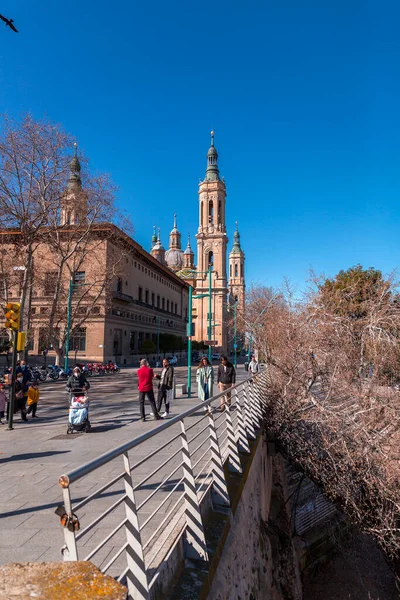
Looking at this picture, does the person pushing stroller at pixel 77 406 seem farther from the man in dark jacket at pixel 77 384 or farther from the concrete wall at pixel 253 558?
the concrete wall at pixel 253 558

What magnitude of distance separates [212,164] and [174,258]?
93.6ft

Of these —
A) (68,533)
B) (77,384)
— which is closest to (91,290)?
(77,384)

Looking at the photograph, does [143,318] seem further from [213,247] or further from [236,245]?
[236,245]

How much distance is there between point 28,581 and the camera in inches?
74.3

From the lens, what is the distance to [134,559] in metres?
2.47

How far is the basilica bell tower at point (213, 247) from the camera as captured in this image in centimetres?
9094

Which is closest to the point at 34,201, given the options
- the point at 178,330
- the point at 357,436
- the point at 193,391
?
the point at 193,391

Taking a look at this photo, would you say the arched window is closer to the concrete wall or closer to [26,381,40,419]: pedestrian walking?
[26,381,40,419]: pedestrian walking

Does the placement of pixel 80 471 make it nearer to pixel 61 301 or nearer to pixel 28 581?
pixel 28 581

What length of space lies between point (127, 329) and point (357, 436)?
4294 centimetres

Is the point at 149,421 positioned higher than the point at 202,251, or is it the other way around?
the point at 202,251

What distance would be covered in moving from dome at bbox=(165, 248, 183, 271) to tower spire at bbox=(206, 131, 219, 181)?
27218 mm

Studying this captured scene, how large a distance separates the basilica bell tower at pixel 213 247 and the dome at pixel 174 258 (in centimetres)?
2009

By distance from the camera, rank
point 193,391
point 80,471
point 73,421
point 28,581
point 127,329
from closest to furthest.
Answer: point 28,581 → point 80,471 → point 73,421 → point 193,391 → point 127,329
